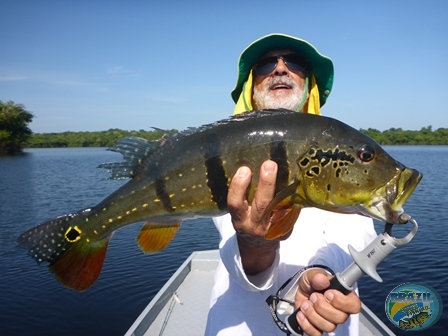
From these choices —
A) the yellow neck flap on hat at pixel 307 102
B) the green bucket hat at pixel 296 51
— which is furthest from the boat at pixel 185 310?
the green bucket hat at pixel 296 51

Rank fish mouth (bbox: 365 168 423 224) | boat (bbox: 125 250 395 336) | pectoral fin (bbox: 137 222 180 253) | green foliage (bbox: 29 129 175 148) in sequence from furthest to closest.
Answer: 1. green foliage (bbox: 29 129 175 148)
2. boat (bbox: 125 250 395 336)
3. pectoral fin (bbox: 137 222 180 253)
4. fish mouth (bbox: 365 168 423 224)

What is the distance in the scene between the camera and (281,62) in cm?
450

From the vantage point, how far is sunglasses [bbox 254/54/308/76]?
14.9 feet

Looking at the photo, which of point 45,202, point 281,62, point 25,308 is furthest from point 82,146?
point 281,62

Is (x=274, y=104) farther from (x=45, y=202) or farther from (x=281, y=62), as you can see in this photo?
(x=45, y=202)

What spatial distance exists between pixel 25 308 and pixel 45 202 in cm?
1625

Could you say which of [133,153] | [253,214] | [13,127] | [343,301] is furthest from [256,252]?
[13,127]

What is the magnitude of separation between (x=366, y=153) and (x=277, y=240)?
947mm

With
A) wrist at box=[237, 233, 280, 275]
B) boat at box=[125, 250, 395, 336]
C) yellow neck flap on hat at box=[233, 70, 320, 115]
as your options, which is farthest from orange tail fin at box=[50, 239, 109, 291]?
boat at box=[125, 250, 395, 336]

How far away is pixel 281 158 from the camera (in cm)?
271

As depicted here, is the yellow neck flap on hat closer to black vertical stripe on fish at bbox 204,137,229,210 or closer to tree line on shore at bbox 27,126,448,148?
black vertical stripe on fish at bbox 204,137,229,210

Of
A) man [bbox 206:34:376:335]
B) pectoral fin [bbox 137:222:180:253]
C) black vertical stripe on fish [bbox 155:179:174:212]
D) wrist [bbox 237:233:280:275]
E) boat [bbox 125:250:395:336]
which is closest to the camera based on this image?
man [bbox 206:34:376:335]

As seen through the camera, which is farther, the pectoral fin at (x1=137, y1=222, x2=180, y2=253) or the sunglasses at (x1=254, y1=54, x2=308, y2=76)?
the sunglasses at (x1=254, y1=54, x2=308, y2=76)

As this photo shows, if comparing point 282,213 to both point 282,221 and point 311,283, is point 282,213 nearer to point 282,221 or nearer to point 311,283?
point 282,221
